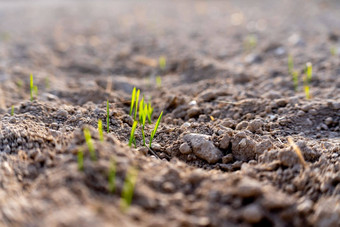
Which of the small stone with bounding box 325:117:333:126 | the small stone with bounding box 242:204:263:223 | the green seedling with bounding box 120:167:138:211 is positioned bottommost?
the small stone with bounding box 242:204:263:223

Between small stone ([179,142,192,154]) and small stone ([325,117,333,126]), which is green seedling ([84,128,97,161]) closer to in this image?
small stone ([179,142,192,154])

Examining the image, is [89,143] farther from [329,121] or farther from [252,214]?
[329,121]

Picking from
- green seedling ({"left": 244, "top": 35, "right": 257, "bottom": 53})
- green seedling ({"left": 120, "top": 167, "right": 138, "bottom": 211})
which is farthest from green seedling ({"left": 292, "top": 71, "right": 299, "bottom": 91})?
green seedling ({"left": 120, "top": 167, "right": 138, "bottom": 211})

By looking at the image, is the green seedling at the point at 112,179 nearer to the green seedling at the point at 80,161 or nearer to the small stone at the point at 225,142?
the green seedling at the point at 80,161

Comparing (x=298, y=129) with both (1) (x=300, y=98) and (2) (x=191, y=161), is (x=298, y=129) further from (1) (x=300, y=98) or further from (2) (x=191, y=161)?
(2) (x=191, y=161)

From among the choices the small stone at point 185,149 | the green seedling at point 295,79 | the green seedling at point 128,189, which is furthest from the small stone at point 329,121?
the green seedling at point 128,189

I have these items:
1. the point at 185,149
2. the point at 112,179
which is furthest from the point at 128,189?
the point at 185,149

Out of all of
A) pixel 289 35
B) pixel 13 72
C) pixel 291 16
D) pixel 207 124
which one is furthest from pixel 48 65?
pixel 291 16
